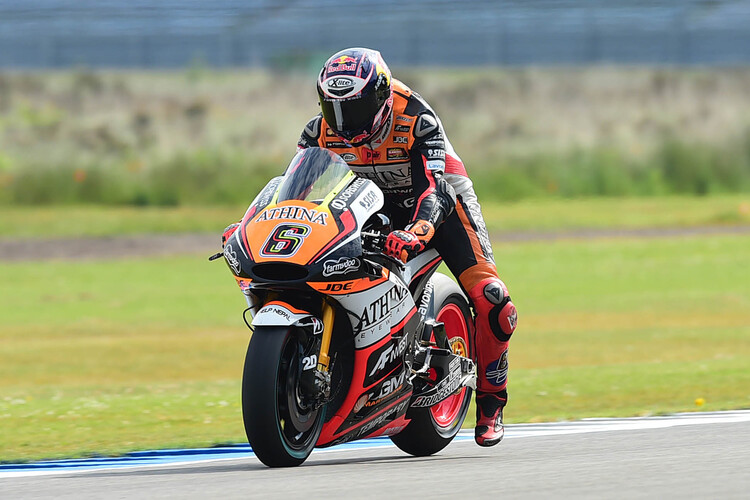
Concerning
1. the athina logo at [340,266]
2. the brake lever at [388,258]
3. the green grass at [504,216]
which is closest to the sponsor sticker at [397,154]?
the brake lever at [388,258]

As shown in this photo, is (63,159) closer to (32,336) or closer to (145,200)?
(145,200)

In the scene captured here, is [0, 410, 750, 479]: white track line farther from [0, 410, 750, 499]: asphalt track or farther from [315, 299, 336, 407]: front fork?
[315, 299, 336, 407]: front fork

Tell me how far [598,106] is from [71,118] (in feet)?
56.7

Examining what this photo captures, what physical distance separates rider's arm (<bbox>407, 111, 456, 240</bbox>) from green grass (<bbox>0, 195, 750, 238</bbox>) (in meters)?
27.2

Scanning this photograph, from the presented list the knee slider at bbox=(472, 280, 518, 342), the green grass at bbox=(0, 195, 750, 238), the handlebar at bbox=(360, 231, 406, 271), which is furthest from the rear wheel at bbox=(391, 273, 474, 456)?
the green grass at bbox=(0, 195, 750, 238)

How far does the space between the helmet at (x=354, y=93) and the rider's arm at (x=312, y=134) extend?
1.31 feet

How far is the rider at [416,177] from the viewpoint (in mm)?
7199

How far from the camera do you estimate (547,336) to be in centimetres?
1833

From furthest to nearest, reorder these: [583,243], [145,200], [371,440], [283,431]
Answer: [145,200]
[583,243]
[371,440]
[283,431]

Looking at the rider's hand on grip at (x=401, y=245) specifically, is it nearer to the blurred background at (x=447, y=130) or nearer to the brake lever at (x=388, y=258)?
the brake lever at (x=388, y=258)

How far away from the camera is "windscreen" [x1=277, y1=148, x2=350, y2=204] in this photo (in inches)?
270

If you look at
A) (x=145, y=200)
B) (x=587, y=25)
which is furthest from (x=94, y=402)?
(x=587, y=25)

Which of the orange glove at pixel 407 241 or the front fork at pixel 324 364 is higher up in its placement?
the orange glove at pixel 407 241

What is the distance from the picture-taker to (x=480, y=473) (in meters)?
6.31
